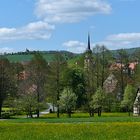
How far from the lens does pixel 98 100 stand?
335 feet

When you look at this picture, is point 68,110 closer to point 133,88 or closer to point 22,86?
point 133,88

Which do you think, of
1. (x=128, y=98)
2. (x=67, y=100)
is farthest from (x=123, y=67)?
(x=67, y=100)

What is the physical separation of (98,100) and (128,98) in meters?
8.76

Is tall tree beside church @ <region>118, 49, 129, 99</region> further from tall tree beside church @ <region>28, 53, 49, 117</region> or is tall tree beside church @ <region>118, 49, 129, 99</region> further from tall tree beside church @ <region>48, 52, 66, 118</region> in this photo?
tall tree beside church @ <region>28, 53, 49, 117</region>

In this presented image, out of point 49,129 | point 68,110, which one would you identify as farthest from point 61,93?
point 49,129

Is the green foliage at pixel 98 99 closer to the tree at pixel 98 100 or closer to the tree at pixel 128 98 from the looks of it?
the tree at pixel 98 100

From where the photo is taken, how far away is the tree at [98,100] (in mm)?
102062

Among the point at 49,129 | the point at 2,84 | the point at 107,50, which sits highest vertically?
the point at 107,50

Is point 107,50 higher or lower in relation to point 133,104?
higher

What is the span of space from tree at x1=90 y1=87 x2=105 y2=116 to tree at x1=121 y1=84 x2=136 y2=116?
628 cm

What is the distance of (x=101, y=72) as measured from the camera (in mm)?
107000

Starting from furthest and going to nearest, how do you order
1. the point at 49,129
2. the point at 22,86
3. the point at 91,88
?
the point at 22,86 → the point at 91,88 → the point at 49,129

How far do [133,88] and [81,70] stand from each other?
13059 millimetres

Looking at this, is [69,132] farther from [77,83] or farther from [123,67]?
[123,67]
